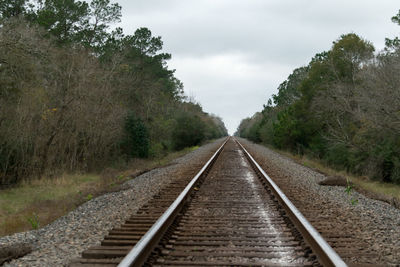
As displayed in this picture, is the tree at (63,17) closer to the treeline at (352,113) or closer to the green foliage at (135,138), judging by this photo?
the green foliage at (135,138)

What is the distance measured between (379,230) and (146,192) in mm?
5770

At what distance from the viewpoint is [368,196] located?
31.3 ft

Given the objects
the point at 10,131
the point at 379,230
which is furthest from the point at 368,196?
the point at 10,131

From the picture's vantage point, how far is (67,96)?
17.8m

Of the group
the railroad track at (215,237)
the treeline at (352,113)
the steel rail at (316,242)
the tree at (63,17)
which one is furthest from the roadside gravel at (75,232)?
Answer: the tree at (63,17)

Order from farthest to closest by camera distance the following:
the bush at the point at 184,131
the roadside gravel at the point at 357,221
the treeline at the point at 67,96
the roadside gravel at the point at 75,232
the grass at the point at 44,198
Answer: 1. the bush at the point at 184,131
2. the treeline at the point at 67,96
3. the grass at the point at 44,198
4. the roadside gravel at the point at 75,232
5. the roadside gravel at the point at 357,221

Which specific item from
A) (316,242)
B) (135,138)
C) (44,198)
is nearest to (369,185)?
(44,198)

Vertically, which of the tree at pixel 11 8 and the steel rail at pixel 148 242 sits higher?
the tree at pixel 11 8

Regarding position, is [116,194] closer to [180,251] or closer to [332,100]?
[180,251]

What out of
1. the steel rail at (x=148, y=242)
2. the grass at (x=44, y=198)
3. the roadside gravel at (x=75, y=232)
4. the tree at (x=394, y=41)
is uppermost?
the tree at (x=394, y=41)

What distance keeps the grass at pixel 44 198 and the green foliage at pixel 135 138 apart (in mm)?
8501

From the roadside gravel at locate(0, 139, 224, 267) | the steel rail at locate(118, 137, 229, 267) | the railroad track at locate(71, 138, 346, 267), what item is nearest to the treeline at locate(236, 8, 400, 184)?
the railroad track at locate(71, 138, 346, 267)

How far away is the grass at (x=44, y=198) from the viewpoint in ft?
25.6

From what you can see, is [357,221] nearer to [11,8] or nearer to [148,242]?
[148,242]
